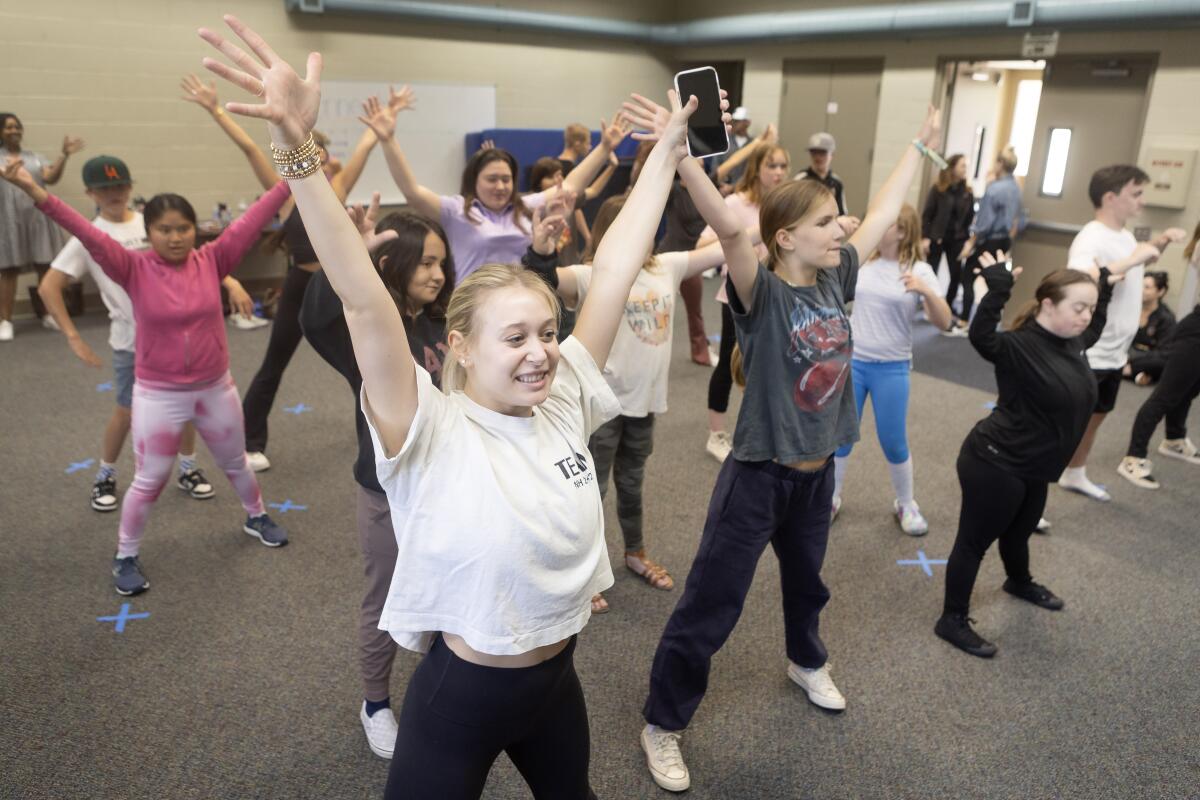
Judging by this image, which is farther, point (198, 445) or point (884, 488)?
point (198, 445)

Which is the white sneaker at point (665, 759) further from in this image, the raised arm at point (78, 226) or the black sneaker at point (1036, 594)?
the raised arm at point (78, 226)

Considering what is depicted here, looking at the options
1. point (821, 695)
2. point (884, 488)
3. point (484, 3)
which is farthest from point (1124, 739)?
point (484, 3)

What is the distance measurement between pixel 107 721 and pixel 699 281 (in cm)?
434

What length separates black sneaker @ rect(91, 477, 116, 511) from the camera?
3500 millimetres

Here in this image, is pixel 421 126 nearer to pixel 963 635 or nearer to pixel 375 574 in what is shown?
pixel 375 574

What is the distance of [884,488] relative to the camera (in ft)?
12.9

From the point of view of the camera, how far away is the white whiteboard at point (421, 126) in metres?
7.71

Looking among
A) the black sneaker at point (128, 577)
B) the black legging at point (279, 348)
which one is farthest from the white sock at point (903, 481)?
the black sneaker at point (128, 577)

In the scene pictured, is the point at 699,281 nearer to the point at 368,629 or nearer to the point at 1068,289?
the point at 1068,289

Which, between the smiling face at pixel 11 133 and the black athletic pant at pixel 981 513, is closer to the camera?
the black athletic pant at pixel 981 513

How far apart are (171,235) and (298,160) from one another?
6.29 ft

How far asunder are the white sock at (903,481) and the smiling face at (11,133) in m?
6.22

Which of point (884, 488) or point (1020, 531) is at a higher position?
point (1020, 531)

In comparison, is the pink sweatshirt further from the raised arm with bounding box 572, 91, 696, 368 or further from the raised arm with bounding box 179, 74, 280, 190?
the raised arm with bounding box 572, 91, 696, 368
